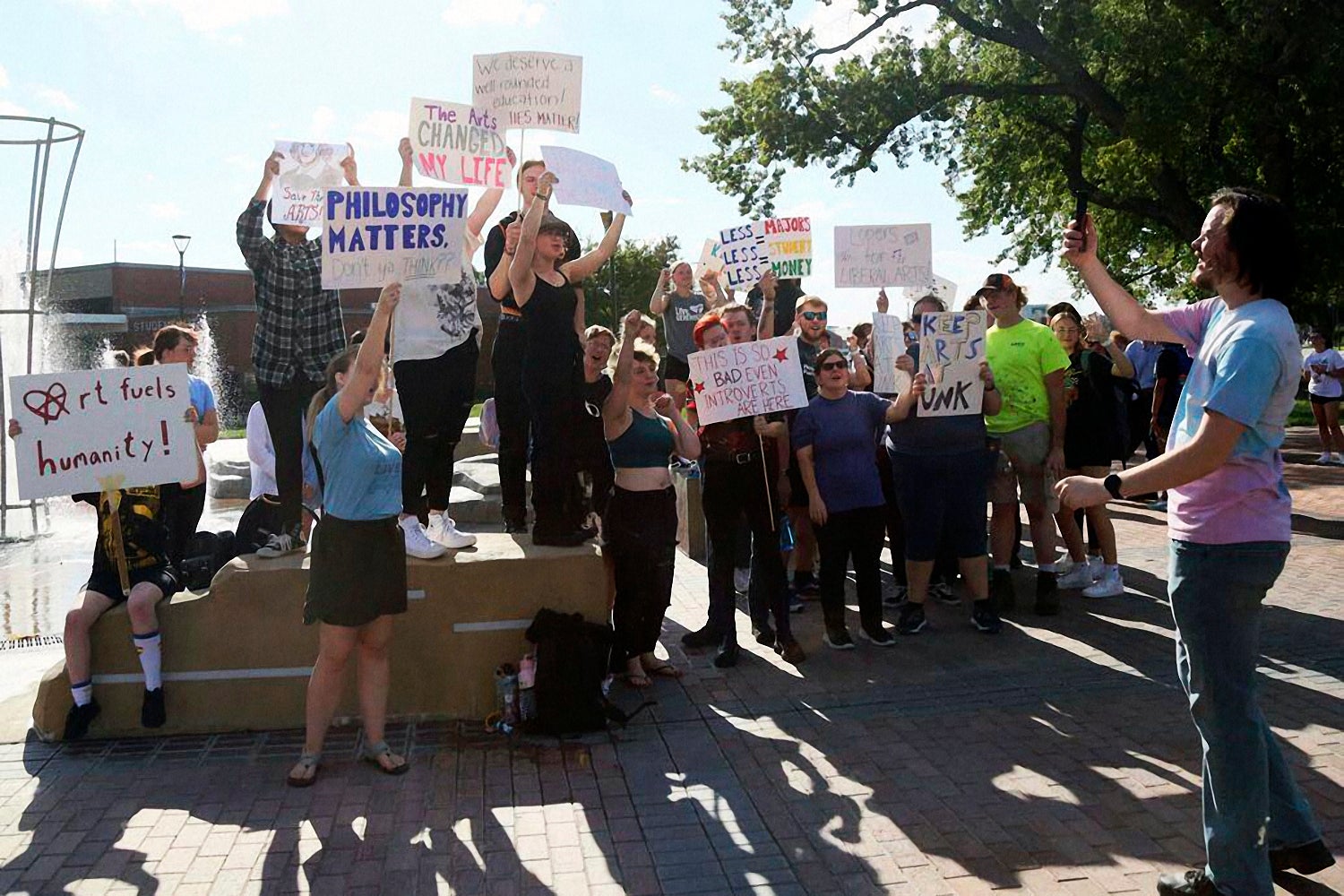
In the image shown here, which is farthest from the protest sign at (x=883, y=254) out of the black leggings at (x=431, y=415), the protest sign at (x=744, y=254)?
the black leggings at (x=431, y=415)

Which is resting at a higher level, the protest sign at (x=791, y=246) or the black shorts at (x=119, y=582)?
the protest sign at (x=791, y=246)

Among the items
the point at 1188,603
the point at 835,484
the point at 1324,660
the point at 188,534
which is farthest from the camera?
the point at 835,484

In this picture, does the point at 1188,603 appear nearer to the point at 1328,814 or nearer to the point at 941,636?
the point at 1328,814

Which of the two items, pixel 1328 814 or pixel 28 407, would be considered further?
pixel 28 407

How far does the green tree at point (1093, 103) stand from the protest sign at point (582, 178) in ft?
48.7

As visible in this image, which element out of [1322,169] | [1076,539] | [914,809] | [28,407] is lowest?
[914,809]

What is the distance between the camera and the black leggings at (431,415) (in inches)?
241

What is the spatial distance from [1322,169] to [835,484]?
19.9m

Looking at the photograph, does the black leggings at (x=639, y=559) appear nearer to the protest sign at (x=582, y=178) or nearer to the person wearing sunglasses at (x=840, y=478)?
the person wearing sunglasses at (x=840, y=478)

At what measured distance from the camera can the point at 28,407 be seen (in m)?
5.45

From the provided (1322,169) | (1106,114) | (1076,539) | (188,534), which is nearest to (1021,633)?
(1076,539)

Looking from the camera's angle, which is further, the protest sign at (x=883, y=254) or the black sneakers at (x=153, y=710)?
the protest sign at (x=883, y=254)

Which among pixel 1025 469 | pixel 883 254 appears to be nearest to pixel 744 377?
pixel 1025 469

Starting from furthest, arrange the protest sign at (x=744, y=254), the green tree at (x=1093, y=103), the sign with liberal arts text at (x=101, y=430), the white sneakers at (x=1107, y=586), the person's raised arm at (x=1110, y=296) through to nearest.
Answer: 1. the green tree at (x=1093, y=103)
2. the protest sign at (x=744, y=254)
3. the white sneakers at (x=1107, y=586)
4. the sign with liberal arts text at (x=101, y=430)
5. the person's raised arm at (x=1110, y=296)
